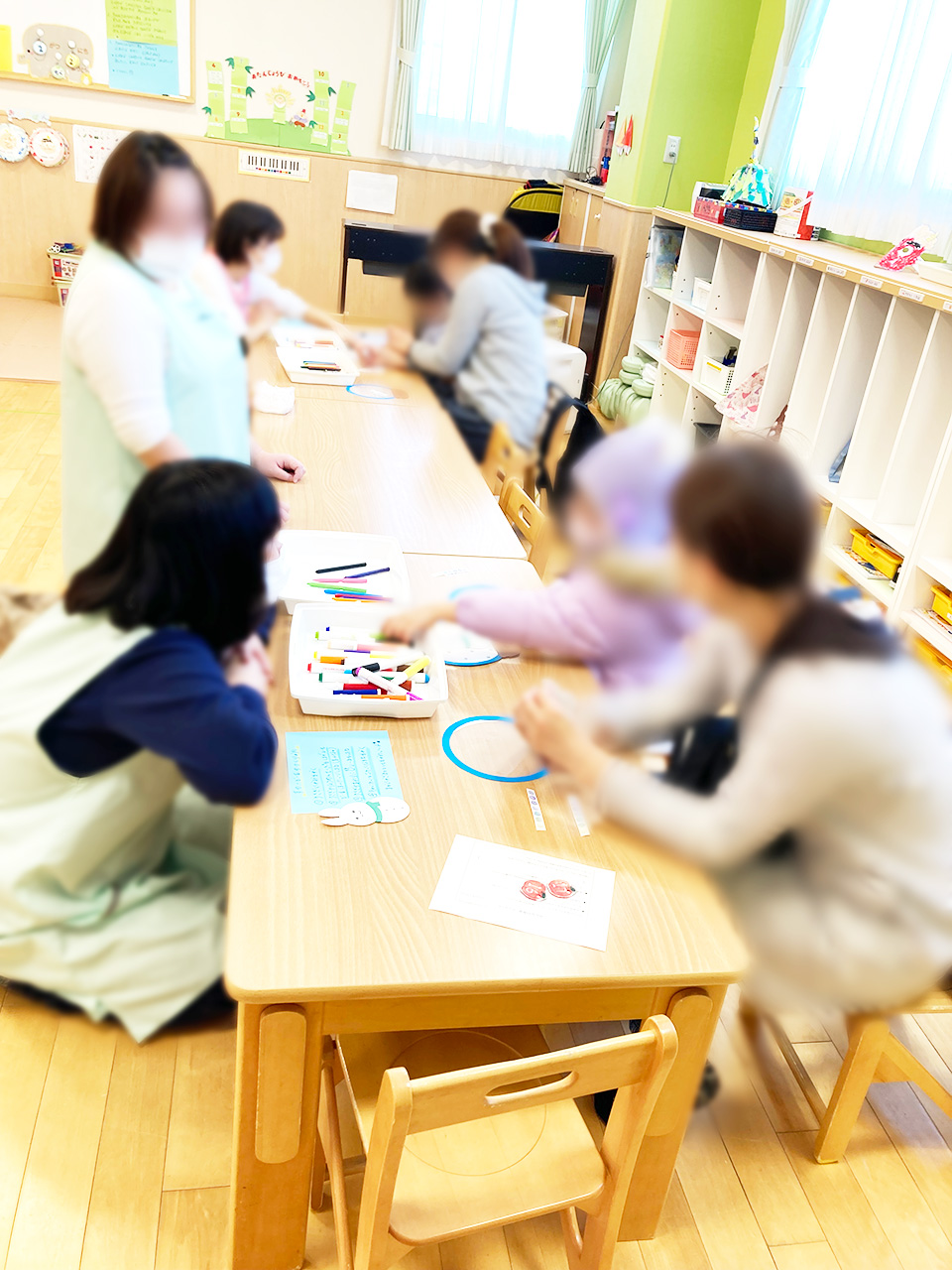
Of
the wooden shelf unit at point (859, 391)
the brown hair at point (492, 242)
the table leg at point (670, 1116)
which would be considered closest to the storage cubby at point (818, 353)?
the wooden shelf unit at point (859, 391)

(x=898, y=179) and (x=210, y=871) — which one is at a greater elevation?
(x=898, y=179)

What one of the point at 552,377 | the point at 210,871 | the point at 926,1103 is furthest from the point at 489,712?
the point at 926,1103

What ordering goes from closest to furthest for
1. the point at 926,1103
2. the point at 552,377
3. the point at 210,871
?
the point at 552,377 → the point at 210,871 → the point at 926,1103

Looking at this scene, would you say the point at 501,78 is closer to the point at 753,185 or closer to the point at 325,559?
the point at 753,185

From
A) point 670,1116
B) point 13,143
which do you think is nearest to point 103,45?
point 13,143

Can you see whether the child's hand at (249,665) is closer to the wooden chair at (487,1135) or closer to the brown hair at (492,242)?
the brown hair at (492,242)

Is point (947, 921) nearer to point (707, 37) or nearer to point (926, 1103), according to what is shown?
point (707, 37)

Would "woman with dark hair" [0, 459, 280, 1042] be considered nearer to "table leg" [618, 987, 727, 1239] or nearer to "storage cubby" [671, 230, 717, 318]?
"storage cubby" [671, 230, 717, 318]

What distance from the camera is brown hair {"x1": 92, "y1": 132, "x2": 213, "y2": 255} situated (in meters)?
0.38

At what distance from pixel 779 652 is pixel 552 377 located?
6.4 inches

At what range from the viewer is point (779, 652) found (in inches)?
9.8

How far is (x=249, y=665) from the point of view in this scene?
476 millimetres

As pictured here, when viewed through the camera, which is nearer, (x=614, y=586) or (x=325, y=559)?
(x=614, y=586)

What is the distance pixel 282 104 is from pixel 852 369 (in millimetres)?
295
